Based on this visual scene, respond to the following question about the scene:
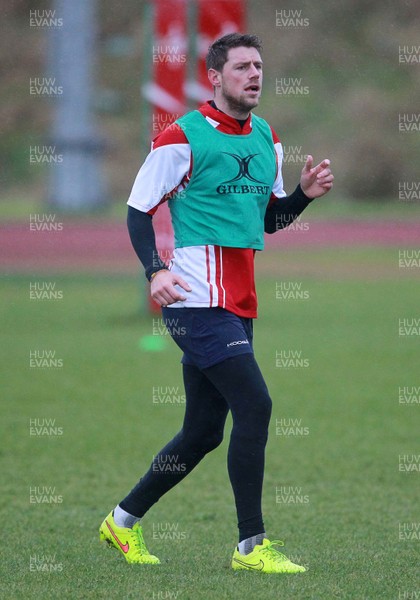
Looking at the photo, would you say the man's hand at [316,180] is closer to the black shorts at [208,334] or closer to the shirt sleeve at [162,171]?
the shirt sleeve at [162,171]

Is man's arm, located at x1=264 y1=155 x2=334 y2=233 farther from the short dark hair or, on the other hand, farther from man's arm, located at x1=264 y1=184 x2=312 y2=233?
the short dark hair

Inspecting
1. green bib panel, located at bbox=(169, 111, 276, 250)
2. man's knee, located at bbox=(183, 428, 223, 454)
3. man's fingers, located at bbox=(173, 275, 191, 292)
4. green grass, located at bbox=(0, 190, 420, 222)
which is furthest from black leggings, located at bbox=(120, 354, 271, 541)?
green grass, located at bbox=(0, 190, 420, 222)

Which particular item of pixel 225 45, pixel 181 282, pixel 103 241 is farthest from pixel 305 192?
pixel 103 241

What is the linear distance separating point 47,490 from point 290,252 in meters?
22.1

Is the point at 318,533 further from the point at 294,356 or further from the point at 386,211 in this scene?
the point at 386,211

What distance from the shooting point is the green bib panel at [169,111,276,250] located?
515cm

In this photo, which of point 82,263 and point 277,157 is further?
point 82,263

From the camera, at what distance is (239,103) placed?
5188mm

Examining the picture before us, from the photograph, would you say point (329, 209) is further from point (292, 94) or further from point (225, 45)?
point (225, 45)

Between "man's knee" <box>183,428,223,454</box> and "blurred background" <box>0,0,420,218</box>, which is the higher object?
"blurred background" <box>0,0,420,218</box>

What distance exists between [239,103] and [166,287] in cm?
94

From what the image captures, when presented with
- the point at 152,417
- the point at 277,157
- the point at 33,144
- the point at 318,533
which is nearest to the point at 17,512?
the point at 318,533

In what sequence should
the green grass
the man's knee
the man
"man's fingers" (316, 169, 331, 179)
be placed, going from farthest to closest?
the green grass, "man's fingers" (316, 169, 331, 179), the man's knee, the man

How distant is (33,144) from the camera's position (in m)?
51.2
